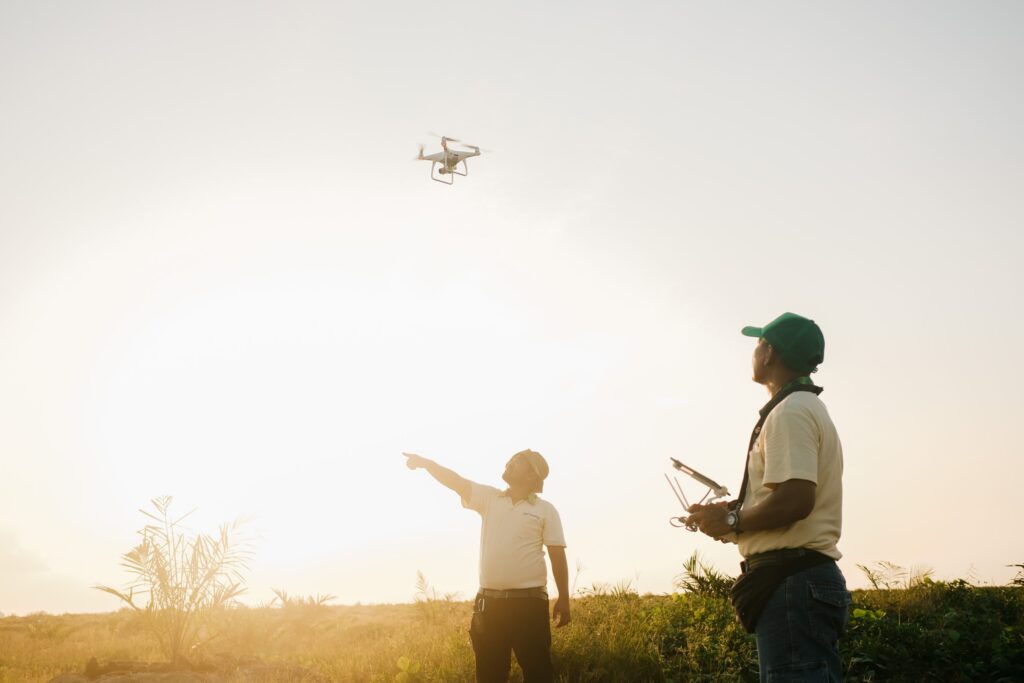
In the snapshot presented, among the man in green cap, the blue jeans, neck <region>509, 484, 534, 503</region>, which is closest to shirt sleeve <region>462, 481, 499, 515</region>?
neck <region>509, 484, 534, 503</region>

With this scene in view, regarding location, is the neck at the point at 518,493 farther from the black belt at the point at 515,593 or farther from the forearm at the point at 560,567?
the black belt at the point at 515,593

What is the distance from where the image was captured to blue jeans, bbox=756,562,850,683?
10.3 ft

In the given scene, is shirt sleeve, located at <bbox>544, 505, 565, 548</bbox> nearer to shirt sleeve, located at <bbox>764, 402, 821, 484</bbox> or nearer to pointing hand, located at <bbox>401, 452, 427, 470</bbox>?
pointing hand, located at <bbox>401, 452, 427, 470</bbox>

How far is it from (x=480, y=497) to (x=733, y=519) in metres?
4.16

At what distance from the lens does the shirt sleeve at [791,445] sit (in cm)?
313

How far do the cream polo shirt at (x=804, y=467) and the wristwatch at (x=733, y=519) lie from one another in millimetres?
40

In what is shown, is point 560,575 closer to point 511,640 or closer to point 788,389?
point 511,640

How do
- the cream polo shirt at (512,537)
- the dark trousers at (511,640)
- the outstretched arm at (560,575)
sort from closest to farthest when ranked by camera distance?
the dark trousers at (511,640) → the cream polo shirt at (512,537) → the outstretched arm at (560,575)

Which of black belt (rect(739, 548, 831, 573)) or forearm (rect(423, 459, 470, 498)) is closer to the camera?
black belt (rect(739, 548, 831, 573))

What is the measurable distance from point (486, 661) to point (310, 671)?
448 cm

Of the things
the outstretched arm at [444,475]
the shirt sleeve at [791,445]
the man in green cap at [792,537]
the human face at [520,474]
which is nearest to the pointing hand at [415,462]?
the outstretched arm at [444,475]

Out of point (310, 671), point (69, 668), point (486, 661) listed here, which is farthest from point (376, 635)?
point (486, 661)

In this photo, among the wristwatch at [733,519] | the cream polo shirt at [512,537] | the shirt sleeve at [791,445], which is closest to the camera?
the shirt sleeve at [791,445]

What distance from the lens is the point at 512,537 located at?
677cm
